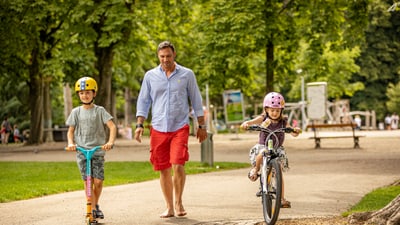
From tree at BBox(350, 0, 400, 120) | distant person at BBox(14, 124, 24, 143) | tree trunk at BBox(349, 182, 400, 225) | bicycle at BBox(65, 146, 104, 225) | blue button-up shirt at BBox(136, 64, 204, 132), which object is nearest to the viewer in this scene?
tree trunk at BBox(349, 182, 400, 225)

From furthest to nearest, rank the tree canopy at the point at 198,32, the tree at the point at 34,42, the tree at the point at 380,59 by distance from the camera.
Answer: the tree at the point at 380,59 < the tree at the point at 34,42 < the tree canopy at the point at 198,32

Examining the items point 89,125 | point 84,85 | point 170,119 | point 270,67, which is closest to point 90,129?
point 89,125

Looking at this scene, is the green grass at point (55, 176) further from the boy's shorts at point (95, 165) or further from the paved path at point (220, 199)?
the boy's shorts at point (95, 165)

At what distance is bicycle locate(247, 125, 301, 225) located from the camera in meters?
9.09

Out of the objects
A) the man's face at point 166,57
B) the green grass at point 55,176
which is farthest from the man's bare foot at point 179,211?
the green grass at point 55,176

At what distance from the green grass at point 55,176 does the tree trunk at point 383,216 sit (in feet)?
21.7

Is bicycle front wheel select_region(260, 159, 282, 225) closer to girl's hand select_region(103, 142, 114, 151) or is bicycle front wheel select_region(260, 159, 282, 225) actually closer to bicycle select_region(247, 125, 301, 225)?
bicycle select_region(247, 125, 301, 225)

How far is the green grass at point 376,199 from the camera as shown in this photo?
11303 mm

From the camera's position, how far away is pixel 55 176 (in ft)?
63.8

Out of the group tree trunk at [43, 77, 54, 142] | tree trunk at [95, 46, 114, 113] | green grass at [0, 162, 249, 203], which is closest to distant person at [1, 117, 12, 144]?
tree trunk at [43, 77, 54, 142]

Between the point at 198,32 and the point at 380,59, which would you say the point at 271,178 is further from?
the point at 380,59

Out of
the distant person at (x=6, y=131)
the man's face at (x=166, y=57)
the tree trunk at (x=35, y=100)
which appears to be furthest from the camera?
the distant person at (x=6, y=131)

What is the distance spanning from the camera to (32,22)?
31.8 meters

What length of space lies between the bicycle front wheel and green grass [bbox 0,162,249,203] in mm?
5736
